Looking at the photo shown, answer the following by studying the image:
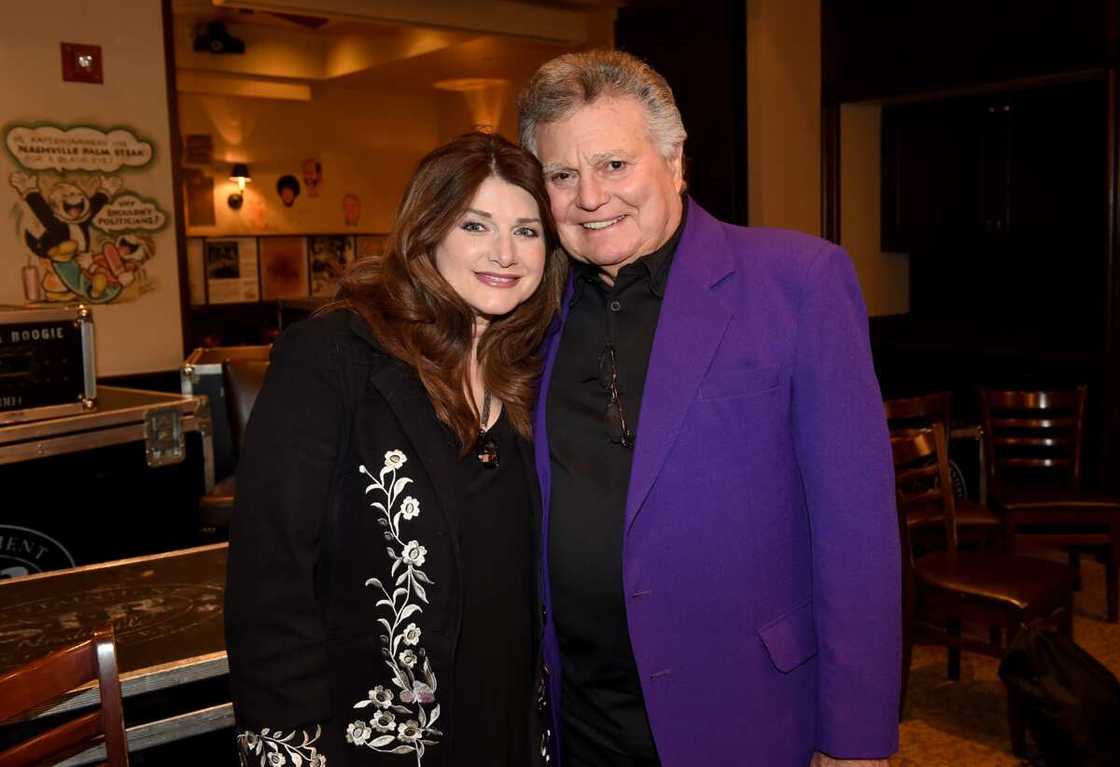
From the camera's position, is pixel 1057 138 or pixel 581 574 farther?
pixel 1057 138

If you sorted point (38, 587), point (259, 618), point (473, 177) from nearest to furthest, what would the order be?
1. point (259, 618)
2. point (473, 177)
3. point (38, 587)

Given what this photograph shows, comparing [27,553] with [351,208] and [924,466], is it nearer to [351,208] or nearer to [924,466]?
[924,466]

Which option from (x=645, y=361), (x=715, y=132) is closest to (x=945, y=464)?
(x=645, y=361)

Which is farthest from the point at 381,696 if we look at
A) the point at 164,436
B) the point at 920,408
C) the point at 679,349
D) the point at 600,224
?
the point at 920,408

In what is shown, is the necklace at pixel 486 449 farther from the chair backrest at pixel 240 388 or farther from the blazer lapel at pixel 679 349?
the chair backrest at pixel 240 388

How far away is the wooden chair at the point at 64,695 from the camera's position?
53.7 inches

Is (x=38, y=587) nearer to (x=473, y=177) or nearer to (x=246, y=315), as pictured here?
(x=473, y=177)

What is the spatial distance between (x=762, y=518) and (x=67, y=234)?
→ 4.23m

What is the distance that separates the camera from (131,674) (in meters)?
1.67

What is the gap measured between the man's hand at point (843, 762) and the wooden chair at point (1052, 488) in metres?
3.12

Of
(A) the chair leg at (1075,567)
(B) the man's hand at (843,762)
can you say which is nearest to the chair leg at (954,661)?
(A) the chair leg at (1075,567)

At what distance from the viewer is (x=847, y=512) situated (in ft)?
5.01

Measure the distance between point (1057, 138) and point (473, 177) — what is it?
227 inches

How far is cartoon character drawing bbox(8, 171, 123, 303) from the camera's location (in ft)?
15.4
